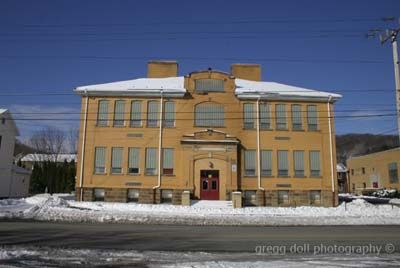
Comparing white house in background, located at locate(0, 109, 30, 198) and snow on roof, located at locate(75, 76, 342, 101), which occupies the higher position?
snow on roof, located at locate(75, 76, 342, 101)

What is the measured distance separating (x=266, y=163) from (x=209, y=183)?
17.5 feet

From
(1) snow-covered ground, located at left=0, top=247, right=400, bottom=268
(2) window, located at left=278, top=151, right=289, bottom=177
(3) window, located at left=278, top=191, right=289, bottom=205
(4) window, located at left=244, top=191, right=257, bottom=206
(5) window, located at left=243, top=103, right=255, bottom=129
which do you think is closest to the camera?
(1) snow-covered ground, located at left=0, top=247, right=400, bottom=268

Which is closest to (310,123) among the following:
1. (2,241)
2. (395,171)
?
(2,241)

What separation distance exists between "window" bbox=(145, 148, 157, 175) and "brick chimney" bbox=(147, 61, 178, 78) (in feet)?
33.4

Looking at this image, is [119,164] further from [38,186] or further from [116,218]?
[38,186]

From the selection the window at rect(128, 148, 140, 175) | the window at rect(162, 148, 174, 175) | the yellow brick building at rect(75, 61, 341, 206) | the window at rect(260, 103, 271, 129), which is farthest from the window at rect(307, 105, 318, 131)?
the window at rect(128, 148, 140, 175)

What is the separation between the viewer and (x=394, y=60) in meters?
21.8

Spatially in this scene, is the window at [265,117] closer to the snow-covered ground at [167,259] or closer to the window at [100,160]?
the window at [100,160]

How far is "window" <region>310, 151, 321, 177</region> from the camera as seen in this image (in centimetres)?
3469

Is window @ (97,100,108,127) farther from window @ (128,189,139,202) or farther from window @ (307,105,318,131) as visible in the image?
window @ (307,105,318,131)

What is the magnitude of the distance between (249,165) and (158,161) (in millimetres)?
7918

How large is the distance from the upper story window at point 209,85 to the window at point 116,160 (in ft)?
29.4

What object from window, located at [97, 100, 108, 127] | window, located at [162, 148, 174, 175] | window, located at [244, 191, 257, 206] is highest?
window, located at [97, 100, 108, 127]

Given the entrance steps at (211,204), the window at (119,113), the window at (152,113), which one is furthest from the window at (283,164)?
the window at (119,113)
